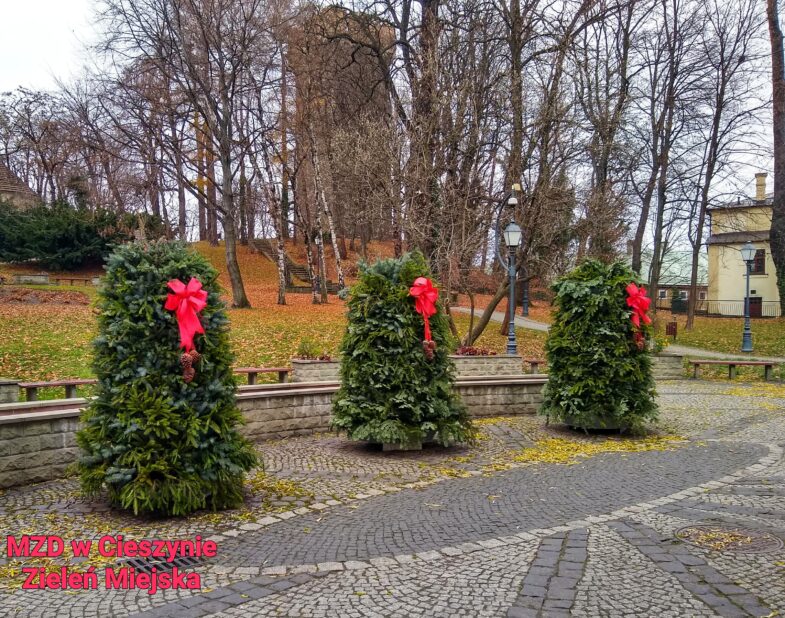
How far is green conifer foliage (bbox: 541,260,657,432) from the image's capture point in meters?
9.20

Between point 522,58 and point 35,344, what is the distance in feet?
50.5

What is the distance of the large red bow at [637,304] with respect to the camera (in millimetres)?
9211

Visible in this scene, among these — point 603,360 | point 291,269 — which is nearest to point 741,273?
point 291,269

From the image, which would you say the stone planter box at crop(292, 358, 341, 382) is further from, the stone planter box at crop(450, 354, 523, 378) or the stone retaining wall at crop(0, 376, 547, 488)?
the stone planter box at crop(450, 354, 523, 378)

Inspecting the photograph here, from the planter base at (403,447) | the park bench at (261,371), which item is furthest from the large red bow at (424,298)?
the park bench at (261,371)

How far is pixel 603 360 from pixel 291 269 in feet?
110

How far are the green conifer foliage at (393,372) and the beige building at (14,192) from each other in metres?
34.7

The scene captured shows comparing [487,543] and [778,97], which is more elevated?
[778,97]

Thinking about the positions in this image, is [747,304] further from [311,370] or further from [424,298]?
[424,298]

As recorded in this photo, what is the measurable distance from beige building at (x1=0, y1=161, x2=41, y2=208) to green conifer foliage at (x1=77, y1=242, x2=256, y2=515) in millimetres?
35803

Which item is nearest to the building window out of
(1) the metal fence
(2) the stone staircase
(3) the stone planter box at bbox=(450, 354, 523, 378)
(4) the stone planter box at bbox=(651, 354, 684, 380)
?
(1) the metal fence

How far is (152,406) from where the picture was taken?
5176mm

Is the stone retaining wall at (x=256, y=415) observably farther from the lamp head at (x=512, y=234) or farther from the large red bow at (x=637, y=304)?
the lamp head at (x=512, y=234)

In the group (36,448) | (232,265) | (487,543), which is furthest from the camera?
(232,265)
